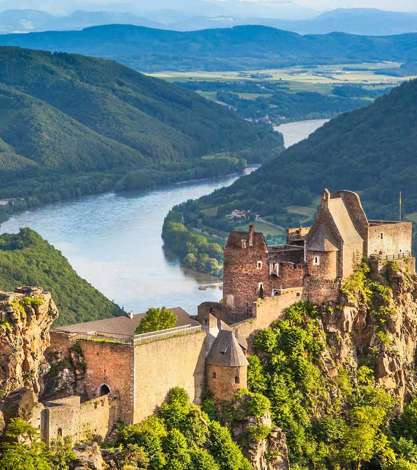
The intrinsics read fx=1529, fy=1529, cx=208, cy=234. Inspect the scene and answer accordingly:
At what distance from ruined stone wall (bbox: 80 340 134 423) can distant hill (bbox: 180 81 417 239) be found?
279ft

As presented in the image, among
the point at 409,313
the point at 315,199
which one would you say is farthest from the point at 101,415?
the point at 315,199

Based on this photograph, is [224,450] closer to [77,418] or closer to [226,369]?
[226,369]

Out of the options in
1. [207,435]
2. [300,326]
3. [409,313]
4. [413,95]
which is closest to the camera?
[207,435]

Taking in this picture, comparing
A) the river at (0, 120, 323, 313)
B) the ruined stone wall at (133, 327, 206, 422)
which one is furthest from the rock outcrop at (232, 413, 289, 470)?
the river at (0, 120, 323, 313)

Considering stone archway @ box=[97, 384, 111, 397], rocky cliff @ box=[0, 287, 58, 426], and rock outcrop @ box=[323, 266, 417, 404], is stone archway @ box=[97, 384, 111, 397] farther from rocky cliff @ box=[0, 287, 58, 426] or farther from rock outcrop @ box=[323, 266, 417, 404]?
rock outcrop @ box=[323, 266, 417, 404]

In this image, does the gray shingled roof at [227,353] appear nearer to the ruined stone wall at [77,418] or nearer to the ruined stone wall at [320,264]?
the ruined stone wall at [77,418]

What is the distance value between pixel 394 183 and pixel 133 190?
37905mm

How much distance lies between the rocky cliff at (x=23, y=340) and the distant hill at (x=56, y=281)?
36.9 meters

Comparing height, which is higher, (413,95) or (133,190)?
(413,95)

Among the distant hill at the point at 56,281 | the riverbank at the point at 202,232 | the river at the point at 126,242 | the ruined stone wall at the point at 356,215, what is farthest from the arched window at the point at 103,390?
the riverbank at the point at 202,232

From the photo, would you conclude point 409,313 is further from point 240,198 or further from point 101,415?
point 240,198

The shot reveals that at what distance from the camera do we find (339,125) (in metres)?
169

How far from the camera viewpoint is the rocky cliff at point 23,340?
43.4 metres

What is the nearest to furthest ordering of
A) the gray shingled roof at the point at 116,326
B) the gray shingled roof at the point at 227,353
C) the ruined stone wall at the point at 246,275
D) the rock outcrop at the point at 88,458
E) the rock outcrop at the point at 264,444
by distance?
the rock outcrop at the point at 88,458
the rock outcrop at the point at 264,444
the gray shingled roof at the point at 227,353
the gray shingled roof at the point at 116,326
the ruined stone wall at the point at 246,275
